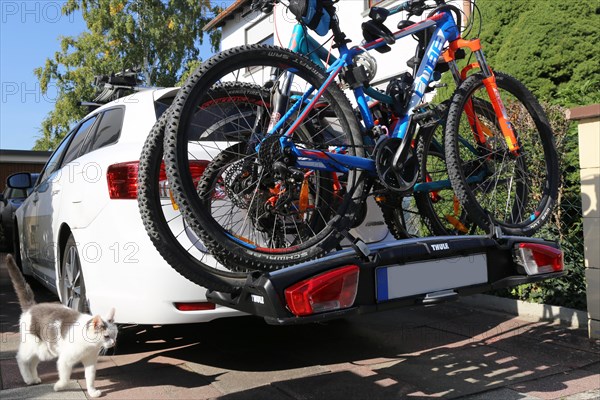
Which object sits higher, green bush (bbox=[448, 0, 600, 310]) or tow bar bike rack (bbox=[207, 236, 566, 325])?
green bush (bbox=[448, 0, 600, 310])

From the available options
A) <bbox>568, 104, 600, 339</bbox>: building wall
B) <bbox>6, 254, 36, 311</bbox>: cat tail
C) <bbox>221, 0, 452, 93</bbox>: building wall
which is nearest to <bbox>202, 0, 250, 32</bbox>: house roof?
<bbox>221, 0, 452, 93</bbox>: building wall

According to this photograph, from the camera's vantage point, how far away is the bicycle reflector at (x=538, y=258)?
9.70 ft

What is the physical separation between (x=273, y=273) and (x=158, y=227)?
0.59 meters

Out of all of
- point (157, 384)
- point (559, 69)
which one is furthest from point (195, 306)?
point (559, 69)

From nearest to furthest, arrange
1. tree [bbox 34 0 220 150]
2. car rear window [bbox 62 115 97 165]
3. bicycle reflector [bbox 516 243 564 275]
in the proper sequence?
bicycle reflector [bbox 516 243 564 275], car rear window [bbox 62 115 97 165], tree [bbox 34 0 220 150]

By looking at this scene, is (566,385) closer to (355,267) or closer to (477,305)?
(355,267)

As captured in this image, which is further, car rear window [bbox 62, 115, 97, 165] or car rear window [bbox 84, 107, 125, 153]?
car rear window [bbox 62, 115, 97, 165]

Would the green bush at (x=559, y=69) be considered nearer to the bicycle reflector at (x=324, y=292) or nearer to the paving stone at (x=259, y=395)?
the paving stone at (x=259, y=395)

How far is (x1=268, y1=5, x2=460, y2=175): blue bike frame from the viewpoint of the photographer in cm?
263

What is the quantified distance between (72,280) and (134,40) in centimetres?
2369

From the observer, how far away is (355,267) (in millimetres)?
2430

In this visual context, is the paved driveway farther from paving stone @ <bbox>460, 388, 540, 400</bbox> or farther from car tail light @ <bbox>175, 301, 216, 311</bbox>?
car tail light @ <bbox>175, 301, 216, 311</bbox>

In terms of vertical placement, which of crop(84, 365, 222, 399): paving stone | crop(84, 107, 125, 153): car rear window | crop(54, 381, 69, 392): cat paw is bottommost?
crop(84, 365, 222, 399): paving stone

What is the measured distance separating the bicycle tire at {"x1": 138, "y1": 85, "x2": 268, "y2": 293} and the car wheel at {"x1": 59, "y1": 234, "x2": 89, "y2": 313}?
1.22 meters
